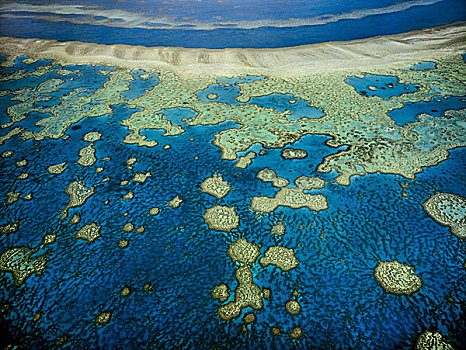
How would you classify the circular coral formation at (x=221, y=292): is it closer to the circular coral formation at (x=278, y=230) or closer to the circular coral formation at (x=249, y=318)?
the circular coral formation at (x=249, y=318)

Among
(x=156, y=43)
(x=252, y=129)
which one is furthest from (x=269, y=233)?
(x=156, y=43)

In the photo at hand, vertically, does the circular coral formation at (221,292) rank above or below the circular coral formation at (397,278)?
below

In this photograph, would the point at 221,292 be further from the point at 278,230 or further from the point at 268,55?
the point at 268,55

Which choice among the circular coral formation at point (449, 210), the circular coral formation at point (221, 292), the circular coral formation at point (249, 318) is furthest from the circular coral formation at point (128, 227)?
the circular coral formation at point (449, 210)

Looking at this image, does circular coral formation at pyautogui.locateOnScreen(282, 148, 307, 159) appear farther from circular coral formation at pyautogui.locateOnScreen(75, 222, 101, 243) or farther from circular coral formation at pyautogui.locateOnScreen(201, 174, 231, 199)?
circular coral formation at pyautogui.locateOnScreen(75, 222, 101, 243)

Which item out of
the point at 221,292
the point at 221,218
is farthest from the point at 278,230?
the point at 221,292

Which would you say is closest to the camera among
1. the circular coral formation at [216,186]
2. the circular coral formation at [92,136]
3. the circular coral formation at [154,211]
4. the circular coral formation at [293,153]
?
the circular coral formation at [154,211]

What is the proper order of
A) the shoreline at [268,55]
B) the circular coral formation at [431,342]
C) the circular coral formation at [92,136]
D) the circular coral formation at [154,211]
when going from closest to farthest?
1. the circular coral formation at [431,342]
2. the circular coral formation at [154,211]
3. the circular coral formation at [92,136]
4. the shoreline at [268,55]
